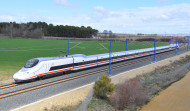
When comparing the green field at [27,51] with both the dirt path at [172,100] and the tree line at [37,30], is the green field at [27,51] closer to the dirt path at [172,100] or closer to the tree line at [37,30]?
the dirt path at [172,100]

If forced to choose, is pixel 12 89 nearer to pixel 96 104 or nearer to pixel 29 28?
pixel 96 104

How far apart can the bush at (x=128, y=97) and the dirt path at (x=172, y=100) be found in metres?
0.99

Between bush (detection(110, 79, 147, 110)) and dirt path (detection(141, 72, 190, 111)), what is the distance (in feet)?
3.23

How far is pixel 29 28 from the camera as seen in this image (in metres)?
138

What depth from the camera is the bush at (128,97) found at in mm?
16750

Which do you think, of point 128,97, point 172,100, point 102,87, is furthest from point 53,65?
point 172,100

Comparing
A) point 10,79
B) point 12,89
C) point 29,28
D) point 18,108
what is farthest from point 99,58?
point 29,28

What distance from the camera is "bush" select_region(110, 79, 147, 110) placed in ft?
55.0

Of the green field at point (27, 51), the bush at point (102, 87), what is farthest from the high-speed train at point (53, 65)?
the bush at point (102, 87)

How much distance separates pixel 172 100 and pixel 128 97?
18.7 ft

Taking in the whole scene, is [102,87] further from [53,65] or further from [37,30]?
[37,30]

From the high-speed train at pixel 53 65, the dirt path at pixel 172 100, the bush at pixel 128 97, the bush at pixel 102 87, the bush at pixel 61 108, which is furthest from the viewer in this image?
the high-speed train at pixel 53 65

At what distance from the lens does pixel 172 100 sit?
20.0 meters

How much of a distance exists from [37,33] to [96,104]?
113496 mm
